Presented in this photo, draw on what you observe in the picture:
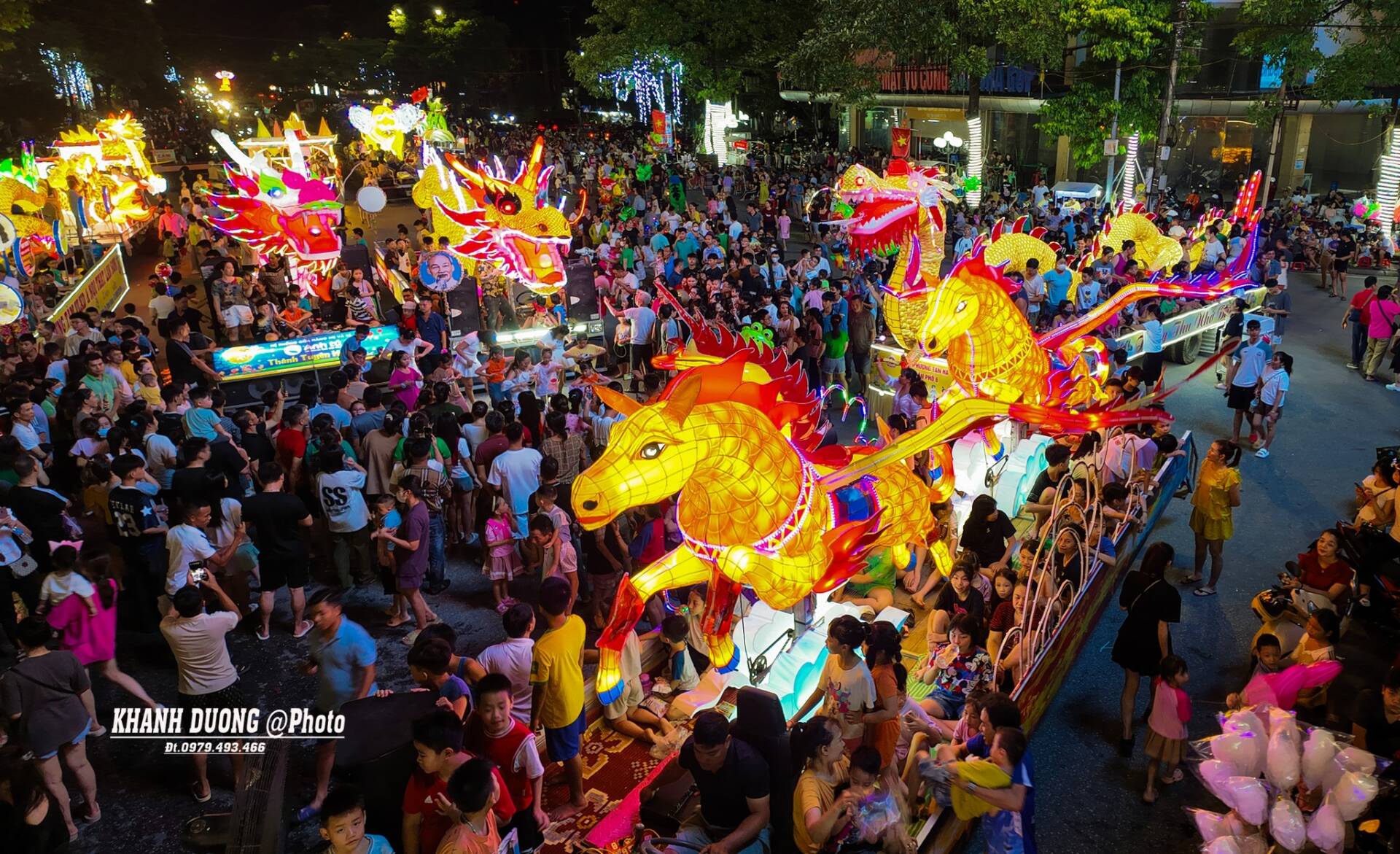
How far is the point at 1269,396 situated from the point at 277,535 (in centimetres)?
942

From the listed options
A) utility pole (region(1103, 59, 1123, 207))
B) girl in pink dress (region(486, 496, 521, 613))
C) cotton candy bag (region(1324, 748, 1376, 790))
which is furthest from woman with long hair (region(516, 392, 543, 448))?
utility pole (region(1103, 59, 1123, 207))

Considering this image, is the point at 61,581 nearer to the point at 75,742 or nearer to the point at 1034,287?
the point at 75,742

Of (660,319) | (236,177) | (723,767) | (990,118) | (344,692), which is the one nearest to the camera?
(723,767)

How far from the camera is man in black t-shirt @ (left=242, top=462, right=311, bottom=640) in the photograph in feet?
19.1

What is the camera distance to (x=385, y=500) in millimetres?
6008

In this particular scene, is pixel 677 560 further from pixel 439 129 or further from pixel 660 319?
pixel 439 129

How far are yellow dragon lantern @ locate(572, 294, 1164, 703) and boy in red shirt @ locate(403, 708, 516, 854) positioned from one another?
49.0 inches

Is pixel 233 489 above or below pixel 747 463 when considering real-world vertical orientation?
below

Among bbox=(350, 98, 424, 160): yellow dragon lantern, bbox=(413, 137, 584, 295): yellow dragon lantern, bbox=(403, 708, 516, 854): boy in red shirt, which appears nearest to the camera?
bbox=(403, 708, 516, 854): boy in red shirt

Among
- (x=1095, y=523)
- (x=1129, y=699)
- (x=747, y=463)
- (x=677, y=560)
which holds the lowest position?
(x=1129, y=699)

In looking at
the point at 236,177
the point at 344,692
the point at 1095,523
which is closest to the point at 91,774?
the point at 344,692

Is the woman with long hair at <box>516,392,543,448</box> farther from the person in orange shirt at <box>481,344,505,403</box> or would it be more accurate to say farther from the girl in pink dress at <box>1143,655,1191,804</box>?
the girl in pink dress at <box>1143,655,1191,804</box>

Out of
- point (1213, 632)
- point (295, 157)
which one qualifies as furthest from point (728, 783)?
point (295, 157)

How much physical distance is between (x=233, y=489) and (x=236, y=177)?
7331 millimetres
